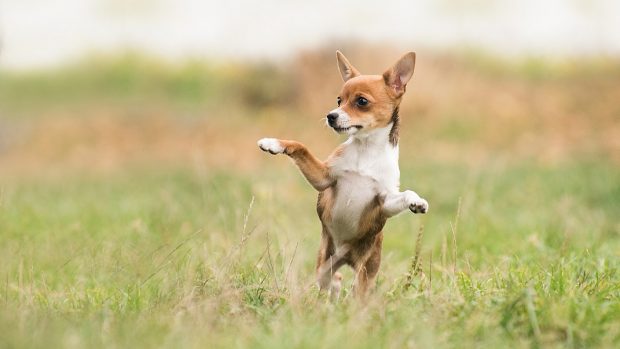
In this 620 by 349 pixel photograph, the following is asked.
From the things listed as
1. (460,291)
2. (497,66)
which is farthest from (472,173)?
(497,66)

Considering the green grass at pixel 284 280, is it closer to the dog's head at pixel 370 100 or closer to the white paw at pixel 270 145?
the white paw at pixel 270 145

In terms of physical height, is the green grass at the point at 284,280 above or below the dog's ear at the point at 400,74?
below

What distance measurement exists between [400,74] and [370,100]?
0.24 m

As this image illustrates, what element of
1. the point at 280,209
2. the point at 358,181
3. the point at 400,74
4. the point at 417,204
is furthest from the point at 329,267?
the point at 280,209

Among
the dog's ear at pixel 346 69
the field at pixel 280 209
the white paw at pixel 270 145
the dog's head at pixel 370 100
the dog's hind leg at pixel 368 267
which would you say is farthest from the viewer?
the dog's ear at pixel 346 69

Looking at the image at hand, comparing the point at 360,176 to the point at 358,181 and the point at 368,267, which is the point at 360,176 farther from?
the point at 368,267

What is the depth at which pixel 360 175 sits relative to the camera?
422 cm

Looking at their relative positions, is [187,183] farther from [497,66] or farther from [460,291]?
[497,66]

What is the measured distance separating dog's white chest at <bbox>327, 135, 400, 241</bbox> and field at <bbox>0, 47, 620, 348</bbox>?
37 centimetres

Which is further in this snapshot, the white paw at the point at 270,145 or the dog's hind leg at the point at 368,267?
the dog's hind leg at the point at 368,267

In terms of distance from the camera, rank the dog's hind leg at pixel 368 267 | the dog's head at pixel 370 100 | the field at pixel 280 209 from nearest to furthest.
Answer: the field at pixel 280 209, the dog's head at pixel 370 100, the dog's hind leg at pixel 368 267

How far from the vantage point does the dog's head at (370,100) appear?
4.12m

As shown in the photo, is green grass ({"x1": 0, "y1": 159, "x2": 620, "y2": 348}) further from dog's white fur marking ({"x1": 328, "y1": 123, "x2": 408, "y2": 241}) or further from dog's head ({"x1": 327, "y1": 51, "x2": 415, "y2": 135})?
dog's head ({"x1": 327, "y1": 51, "x2": 415, "y2": 135})

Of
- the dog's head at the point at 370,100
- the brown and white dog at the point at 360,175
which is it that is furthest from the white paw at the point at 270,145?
the dog's head at the point at 370,100
